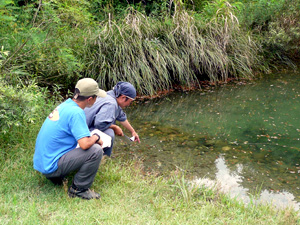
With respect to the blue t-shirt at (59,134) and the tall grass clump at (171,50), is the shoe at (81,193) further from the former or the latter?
Answer: the tall grass clump at (171,50)

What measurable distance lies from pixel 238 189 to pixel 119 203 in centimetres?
194

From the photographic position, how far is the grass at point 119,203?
331cm

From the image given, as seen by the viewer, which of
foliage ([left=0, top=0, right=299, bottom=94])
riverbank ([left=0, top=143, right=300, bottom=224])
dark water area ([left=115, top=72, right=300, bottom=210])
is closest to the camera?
riverbank ([left=0, top=143, right=300, bottom=224])

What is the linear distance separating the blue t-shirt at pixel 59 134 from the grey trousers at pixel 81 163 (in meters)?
0.07

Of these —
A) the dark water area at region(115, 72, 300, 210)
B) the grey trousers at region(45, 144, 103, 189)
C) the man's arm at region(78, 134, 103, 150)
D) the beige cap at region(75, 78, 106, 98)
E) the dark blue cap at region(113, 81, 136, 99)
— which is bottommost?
the dark water area at region(115, 72, 300, 210)

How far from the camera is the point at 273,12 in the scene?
42.5 ft

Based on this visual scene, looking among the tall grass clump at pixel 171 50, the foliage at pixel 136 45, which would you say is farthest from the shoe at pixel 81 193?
the tall grass clump at pixel 171 50

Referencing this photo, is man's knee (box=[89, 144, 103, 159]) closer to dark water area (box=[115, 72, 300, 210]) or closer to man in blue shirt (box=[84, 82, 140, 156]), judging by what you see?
man in blue shirt (box=[84, 82, 140, 156])

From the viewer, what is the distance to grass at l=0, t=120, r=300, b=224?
331cm

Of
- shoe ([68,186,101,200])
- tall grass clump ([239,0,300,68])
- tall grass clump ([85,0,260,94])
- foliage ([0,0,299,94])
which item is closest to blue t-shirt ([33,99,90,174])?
shoe ([68,186,101,200])

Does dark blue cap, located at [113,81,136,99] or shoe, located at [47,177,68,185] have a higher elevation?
dark blue cap, located at [113,81,136,99]

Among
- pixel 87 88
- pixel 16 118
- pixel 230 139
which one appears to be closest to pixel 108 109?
pixel 87 88

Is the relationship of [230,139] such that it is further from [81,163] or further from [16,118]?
[16,118]

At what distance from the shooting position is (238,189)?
15.7ft
